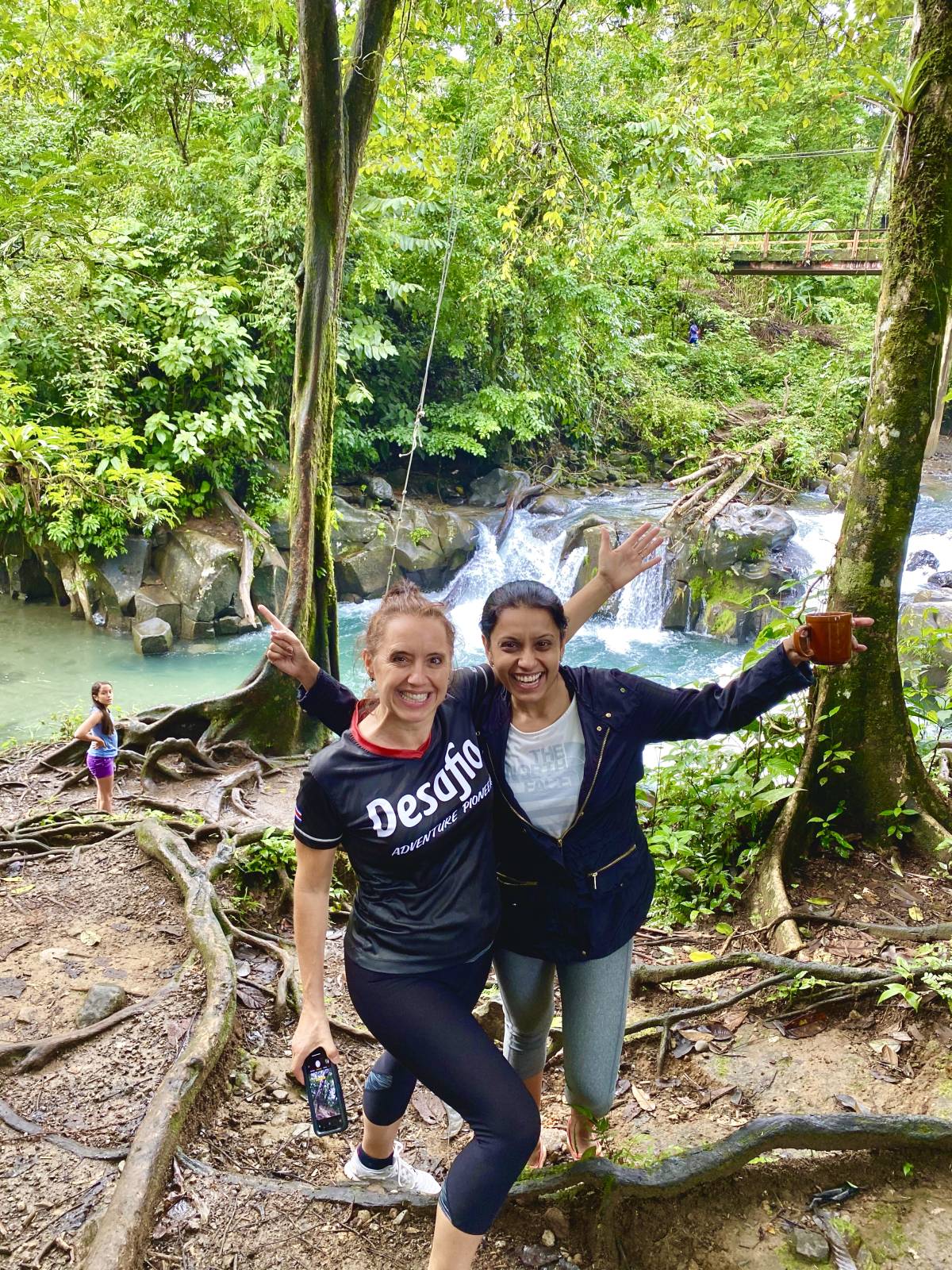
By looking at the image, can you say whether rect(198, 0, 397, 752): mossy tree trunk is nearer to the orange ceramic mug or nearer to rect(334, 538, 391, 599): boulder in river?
the orange ceramic mug

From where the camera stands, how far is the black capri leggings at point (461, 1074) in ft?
5.64

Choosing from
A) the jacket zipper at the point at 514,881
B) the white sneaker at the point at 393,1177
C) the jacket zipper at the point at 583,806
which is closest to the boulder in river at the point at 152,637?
the white sneaker at the point at 393,1177

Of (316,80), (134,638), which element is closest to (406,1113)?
(316,80)

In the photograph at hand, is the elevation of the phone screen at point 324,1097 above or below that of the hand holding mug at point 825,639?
below

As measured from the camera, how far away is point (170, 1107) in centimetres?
245

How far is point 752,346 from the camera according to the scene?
77.4 ft

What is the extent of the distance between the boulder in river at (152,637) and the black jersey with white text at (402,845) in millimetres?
10682

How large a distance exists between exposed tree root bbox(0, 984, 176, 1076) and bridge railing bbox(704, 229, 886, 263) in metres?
19.3

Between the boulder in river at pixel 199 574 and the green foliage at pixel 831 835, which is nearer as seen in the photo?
the green foliage at pixel 831 835

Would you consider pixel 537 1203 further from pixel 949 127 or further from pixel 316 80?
pixel 316 80

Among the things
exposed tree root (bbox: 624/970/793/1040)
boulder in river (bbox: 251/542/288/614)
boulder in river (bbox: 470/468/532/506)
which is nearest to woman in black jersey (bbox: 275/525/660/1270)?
exposed tree root (bbox: 624/970/793/1040)

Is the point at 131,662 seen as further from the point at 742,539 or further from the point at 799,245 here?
the point at 799,245

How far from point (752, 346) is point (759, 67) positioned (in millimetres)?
18255

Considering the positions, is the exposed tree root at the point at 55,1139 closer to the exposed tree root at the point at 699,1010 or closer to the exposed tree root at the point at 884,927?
the exposed tree root at the point at 699,1010
